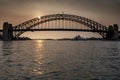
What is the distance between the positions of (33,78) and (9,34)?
17441cm

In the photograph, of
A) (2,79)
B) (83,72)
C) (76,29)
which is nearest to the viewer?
(2,79)

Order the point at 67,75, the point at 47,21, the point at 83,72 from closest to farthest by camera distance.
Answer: the point at 67,75 < the point at 83,72 < the point at 47,21

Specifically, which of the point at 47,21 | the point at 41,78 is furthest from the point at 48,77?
the point at 47,21

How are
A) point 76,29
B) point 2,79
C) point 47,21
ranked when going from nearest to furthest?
point 2,79, point 76,29, point 47,21

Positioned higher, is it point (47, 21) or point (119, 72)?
point (47, 21)

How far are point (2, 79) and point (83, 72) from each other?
680 cm

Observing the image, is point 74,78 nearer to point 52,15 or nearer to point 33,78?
point 33,78

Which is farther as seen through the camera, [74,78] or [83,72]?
[83,72]

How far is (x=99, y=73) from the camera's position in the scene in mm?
27328

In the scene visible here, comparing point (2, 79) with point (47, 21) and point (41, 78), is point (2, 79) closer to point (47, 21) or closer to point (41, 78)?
point (41, 78)

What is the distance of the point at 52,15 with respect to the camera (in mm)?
188250

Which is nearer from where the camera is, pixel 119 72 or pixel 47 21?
pixel 119 72

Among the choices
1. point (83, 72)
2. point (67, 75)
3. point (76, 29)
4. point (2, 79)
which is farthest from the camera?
point (76, 29)

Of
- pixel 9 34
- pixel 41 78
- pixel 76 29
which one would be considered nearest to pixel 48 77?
pixel 41 78
